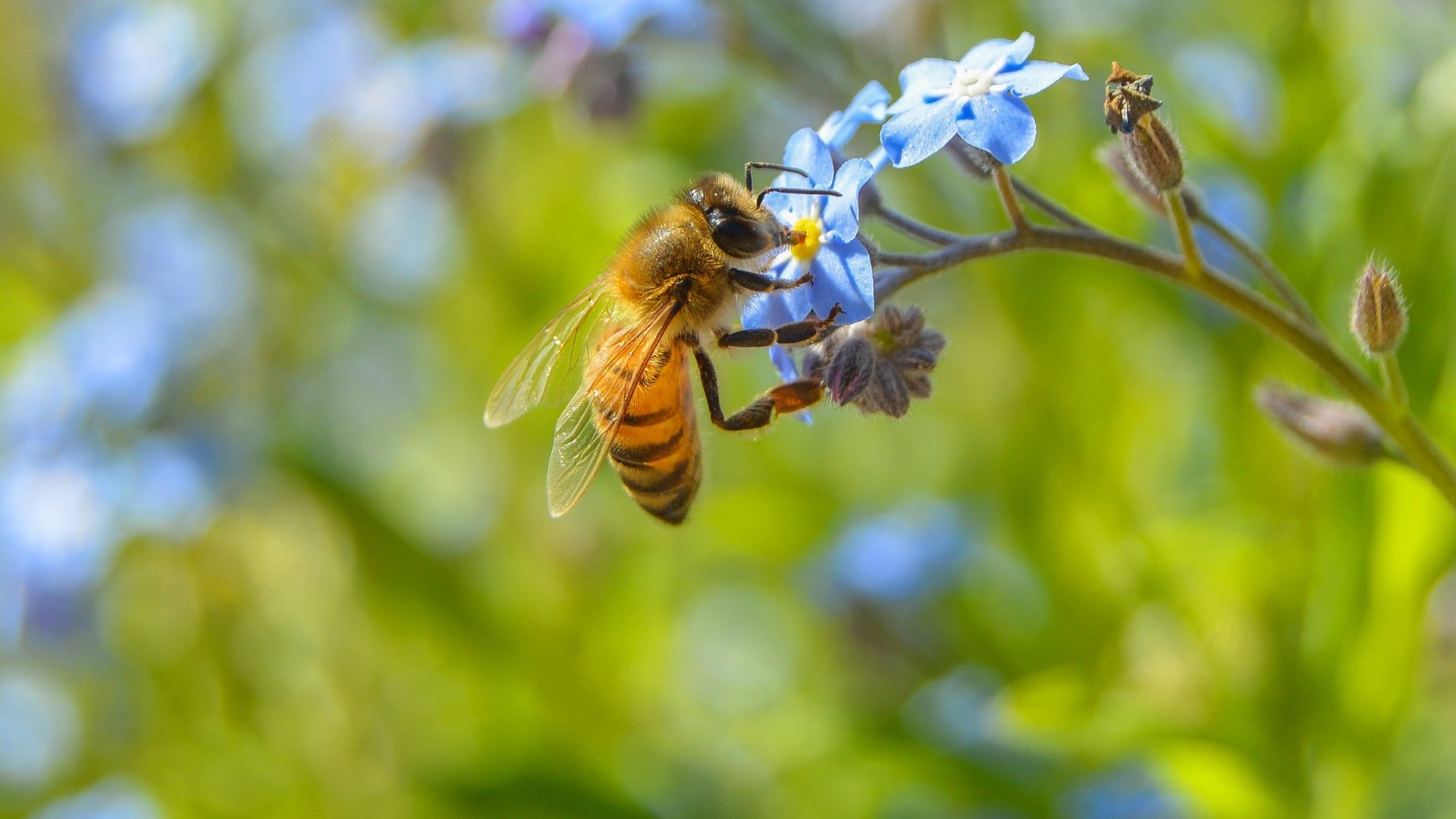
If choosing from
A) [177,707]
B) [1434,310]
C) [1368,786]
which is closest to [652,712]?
[177,707]

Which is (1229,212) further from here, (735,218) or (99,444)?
(99,444)

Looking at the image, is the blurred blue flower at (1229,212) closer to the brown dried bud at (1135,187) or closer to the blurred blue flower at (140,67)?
the brown dried bud at (1135,187)

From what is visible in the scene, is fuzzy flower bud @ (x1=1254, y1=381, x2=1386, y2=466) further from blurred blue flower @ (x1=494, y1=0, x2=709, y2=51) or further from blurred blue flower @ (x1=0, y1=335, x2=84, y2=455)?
blurred blue flower @ (x1=0, y1=335, x2=84, y2=455)

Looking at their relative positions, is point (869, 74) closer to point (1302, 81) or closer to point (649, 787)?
point (1302, 81)

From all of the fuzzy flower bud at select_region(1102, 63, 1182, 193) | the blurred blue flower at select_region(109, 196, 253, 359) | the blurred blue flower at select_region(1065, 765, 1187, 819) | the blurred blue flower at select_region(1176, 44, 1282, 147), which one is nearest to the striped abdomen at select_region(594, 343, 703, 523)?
the fuzzy flower bud at select_region(1102, 63, 1182, 193)

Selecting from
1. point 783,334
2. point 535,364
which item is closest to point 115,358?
point 535,364

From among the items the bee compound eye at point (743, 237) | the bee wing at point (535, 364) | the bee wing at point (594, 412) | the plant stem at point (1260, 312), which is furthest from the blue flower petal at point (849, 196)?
the bee wing at point (535, 364)
